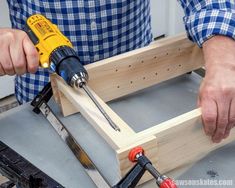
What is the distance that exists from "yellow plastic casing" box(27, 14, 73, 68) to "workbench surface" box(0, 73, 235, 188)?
15 cm

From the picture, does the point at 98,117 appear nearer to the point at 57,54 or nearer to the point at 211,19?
the point at 57,54

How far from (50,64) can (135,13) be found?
0.31 metres

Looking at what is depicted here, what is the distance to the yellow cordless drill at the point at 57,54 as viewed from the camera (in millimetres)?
697

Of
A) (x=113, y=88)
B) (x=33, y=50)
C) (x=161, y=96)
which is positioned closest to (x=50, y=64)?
(x=33, y=50)

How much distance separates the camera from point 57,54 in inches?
28.1

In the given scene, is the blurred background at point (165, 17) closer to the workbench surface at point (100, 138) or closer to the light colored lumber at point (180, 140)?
the workbench surface at point (100, 138)

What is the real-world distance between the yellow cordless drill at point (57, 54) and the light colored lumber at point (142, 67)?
0.24 feet

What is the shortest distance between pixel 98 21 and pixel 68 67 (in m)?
0.24

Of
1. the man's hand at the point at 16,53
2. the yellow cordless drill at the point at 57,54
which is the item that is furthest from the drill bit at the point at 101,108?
the man's hand at the point at 16,53

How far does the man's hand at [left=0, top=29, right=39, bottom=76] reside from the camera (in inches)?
28.4

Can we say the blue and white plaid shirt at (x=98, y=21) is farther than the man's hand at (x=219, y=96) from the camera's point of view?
Yes

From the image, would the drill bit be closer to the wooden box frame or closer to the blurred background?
the wooden box frame

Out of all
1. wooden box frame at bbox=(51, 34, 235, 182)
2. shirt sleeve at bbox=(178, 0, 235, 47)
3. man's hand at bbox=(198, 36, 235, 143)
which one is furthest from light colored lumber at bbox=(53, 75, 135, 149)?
shirt sleeve at bbox=(178, 0, 235, 47)

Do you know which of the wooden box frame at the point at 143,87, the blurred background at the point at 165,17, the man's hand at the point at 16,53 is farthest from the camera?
the blurred background at the point at 165,17
